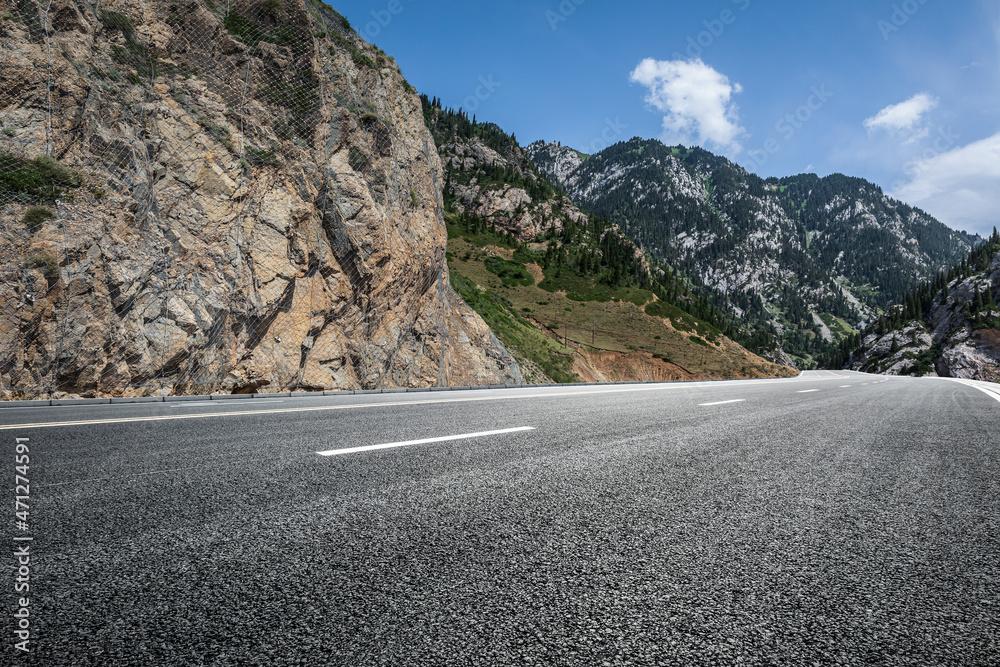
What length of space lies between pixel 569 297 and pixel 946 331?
112 m

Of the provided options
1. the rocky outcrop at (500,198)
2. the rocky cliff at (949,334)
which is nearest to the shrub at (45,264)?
the rocky outcrop at (500,198)

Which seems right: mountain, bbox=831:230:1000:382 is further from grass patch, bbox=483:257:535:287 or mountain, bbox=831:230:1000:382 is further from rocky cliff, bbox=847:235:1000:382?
grass patch, bbox=483:257:535:287

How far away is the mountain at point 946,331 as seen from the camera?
97062 millimetres

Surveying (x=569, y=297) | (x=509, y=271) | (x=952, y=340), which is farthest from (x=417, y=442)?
(x=952, y=340)

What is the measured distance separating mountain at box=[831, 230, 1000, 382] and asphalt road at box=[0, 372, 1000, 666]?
127m

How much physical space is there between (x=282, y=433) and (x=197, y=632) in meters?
3.61

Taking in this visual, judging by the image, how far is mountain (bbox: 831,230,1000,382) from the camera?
97062 millimetres

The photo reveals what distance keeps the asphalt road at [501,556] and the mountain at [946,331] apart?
12701 centimetres

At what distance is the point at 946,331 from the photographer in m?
112

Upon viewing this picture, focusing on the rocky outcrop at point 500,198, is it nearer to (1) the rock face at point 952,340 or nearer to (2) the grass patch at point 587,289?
(2) the grass patch at point 587,289

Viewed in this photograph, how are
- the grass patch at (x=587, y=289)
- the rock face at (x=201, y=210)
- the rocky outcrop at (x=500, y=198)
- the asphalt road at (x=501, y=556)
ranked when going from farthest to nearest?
the rocky outcrop at (x=500, y=198) < the grass patch at (x=587, y=289) < the rock face at (x=201, y=210) < the asphalt road at (x=501, y=556)

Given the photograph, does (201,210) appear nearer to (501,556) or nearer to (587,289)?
(501,556)

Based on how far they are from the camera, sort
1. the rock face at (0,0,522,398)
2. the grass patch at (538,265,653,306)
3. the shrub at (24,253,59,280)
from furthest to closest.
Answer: the grass patch at (538,265,653,306)
the rock face at (0,0,522,398)
the shrub at (24,253,59,280)

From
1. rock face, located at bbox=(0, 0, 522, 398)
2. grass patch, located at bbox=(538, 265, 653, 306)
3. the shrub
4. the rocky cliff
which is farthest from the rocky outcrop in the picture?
the rocky cliff
